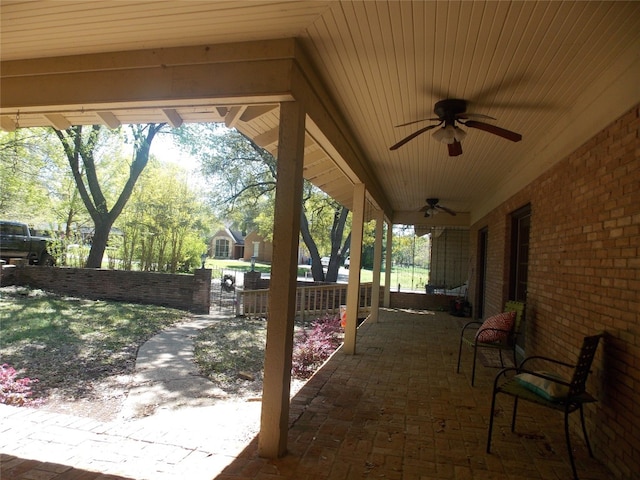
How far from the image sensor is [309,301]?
10.1 meters

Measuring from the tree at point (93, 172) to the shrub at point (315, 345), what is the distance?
8366mm

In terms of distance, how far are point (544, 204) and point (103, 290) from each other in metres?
10.9

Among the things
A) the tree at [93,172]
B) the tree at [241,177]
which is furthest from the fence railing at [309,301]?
the tree at [93,172]

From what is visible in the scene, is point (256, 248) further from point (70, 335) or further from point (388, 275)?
point (70, 335)

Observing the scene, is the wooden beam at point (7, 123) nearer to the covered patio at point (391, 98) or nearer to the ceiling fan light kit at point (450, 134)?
the covered patio at point (391, 98)

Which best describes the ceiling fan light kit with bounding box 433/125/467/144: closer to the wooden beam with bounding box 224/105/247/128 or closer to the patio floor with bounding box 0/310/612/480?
the wooden beam with bounding box 224/105/247/128

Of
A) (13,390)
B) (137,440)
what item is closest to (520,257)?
(137,440)

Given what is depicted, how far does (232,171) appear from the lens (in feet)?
49.2

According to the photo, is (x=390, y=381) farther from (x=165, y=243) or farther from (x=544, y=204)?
(x=165, y=243)

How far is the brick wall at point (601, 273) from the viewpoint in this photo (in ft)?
7.66

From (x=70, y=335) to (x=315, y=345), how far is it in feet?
13.7

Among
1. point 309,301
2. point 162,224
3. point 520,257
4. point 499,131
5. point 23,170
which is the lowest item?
point 309,301

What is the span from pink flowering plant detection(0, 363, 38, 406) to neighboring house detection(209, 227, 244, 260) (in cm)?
3682

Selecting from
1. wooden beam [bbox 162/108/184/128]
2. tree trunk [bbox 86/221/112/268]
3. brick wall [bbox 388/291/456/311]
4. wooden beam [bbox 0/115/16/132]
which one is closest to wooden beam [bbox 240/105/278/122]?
wooden beam [bbox 162/108/184/128]
